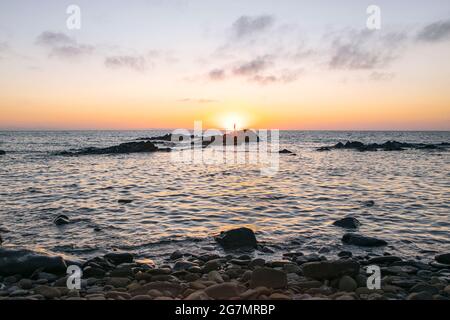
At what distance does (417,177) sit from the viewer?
26.4m

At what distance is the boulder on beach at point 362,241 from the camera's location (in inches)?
407

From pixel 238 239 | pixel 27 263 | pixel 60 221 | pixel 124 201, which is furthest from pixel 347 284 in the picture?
pixel 124 201

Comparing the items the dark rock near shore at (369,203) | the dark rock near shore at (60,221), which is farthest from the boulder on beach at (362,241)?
the dark rock near shore at (60,221)

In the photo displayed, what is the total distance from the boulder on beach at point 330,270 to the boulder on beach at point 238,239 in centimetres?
272

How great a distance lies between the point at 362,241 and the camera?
10398 mm

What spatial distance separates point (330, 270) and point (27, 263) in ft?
23.1

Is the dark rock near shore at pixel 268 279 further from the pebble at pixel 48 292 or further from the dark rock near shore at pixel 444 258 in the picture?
the dark rock near shore at pixel 444 258

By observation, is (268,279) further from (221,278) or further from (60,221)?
(60,221)

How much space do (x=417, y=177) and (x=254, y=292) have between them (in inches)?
978

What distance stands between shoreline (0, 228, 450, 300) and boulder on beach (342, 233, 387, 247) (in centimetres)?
99

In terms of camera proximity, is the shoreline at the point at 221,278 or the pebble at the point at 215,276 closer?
the shoreline at the point at 221,278

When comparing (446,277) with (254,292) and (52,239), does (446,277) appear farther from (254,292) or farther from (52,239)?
(52,239)
